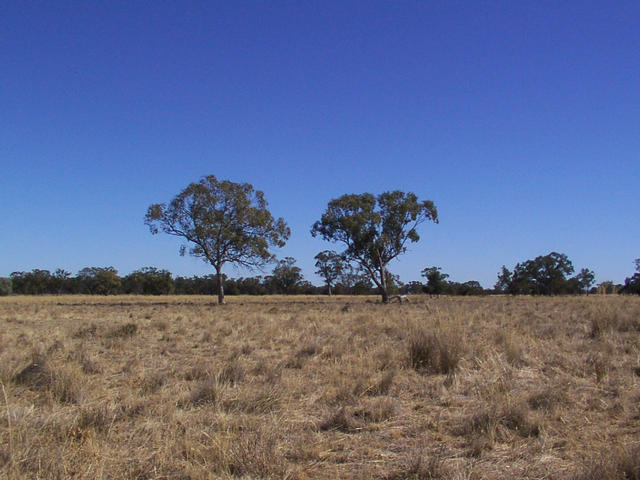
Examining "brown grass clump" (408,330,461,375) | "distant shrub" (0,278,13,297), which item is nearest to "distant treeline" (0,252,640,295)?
"distant shrub" (0,278,13,297)

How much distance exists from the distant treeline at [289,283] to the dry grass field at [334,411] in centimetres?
5653

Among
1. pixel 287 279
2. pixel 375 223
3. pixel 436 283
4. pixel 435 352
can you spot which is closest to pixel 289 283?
pixel 287 279

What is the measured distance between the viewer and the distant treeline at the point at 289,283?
7456 cm

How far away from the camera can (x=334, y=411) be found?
5.44 meters

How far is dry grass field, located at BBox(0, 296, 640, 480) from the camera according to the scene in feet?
12.6

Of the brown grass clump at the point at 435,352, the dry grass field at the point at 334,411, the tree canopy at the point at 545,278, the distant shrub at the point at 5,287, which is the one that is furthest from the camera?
the distant shrub at the point at 5,287

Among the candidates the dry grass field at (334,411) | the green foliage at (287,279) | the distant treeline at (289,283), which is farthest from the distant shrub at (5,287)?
the dry grass field at (334,411)

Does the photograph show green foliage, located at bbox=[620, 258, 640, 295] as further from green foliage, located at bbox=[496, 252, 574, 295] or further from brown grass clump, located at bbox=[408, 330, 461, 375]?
brown grass clump, located at bbox=[408, 330, 461, 375]

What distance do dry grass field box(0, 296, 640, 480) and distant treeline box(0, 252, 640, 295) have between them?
56530 mm

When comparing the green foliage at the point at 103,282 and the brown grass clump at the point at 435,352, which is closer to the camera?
the brown grass clump at the point at 435,352

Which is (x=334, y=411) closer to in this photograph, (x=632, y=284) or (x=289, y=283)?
(x=632, y=284)

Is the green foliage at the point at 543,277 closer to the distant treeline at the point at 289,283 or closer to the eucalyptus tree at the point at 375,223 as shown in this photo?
the distant treeline at the point at 289,283

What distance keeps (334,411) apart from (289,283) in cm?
11119

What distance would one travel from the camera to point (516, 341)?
31.8 feet
